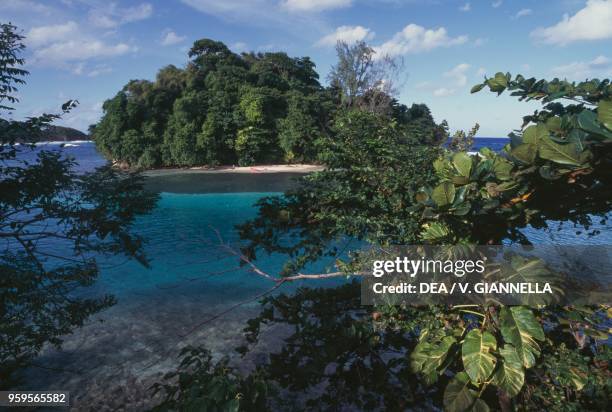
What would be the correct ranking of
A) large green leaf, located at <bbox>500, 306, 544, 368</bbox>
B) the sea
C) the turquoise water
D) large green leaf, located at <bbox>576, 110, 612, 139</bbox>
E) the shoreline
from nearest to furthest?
1. large green leaf, located at <bbox>576, 110, 612, 139</bbox>
2. large green leaf, located at <bbox>500, 306, 544, 368</bbox>
3. the sea
4. the turquoise water
5. the shoreline

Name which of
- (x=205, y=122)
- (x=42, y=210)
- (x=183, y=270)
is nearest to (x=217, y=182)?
(x=205, y=122)

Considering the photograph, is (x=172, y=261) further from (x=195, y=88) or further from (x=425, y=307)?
(x=195, y=88)

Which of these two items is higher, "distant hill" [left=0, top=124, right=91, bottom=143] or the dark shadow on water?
"distant hill" [left=0, top=124, right=91, bottom=143]

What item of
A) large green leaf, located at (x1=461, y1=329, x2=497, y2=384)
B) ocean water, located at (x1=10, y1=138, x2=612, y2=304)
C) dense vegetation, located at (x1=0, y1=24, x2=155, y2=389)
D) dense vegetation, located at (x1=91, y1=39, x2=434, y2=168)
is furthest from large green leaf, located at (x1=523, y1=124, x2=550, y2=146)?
dense vegetation, located at (x1=91, y1=39, x2=434, y2=168)

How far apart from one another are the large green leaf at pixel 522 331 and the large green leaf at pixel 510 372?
4 centimetres

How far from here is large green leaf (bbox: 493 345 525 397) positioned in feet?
5.90

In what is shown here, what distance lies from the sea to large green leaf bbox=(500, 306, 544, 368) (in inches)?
62.7

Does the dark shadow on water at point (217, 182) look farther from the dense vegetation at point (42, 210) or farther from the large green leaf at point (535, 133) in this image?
the large green leaf at point (535, 133)

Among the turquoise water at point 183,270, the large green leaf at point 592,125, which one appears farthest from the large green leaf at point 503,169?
the turquoise water at point 183,270

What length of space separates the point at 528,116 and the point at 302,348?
224cm

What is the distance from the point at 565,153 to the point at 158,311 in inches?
368

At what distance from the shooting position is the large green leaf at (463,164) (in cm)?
154

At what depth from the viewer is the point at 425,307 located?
249cm

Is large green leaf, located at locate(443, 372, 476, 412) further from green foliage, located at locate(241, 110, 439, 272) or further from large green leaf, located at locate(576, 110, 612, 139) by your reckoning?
large green leaf, located at locate(576, 110, 612, 139)
